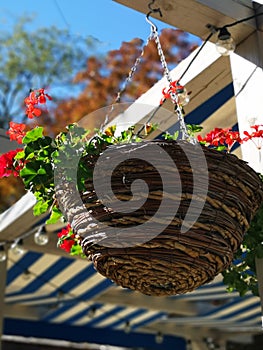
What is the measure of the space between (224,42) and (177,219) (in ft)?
3.06

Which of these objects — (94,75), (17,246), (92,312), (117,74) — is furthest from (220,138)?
(94,75)

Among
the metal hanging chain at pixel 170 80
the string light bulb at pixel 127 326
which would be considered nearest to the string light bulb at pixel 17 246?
the metal hanging chain at pixel 170 80

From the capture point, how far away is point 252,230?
5.11ft

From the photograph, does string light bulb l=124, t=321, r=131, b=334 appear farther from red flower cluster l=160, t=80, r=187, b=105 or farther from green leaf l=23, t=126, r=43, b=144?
green leaf l=23, t=126, r=43, b=144

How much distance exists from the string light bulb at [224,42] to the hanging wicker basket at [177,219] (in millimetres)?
749

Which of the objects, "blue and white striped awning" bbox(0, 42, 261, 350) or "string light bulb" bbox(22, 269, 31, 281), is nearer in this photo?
"blue and white striped awning" bbox(0, 42, 261, 350)

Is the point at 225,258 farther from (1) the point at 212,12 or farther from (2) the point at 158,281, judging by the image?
(1) the point at 212,12

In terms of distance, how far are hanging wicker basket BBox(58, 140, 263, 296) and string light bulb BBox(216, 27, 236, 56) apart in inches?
29.5

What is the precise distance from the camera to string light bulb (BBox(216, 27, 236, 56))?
6.42ft

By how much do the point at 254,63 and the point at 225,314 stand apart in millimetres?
4645

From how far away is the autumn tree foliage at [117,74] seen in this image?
786 cm

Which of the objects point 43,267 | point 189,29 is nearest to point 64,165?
point 189,29

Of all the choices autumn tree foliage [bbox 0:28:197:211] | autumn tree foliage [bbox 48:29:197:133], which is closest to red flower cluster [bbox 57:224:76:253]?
autumn tree foliage [bbox 0:28:197:211]

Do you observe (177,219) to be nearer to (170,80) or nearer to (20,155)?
(20,155)
